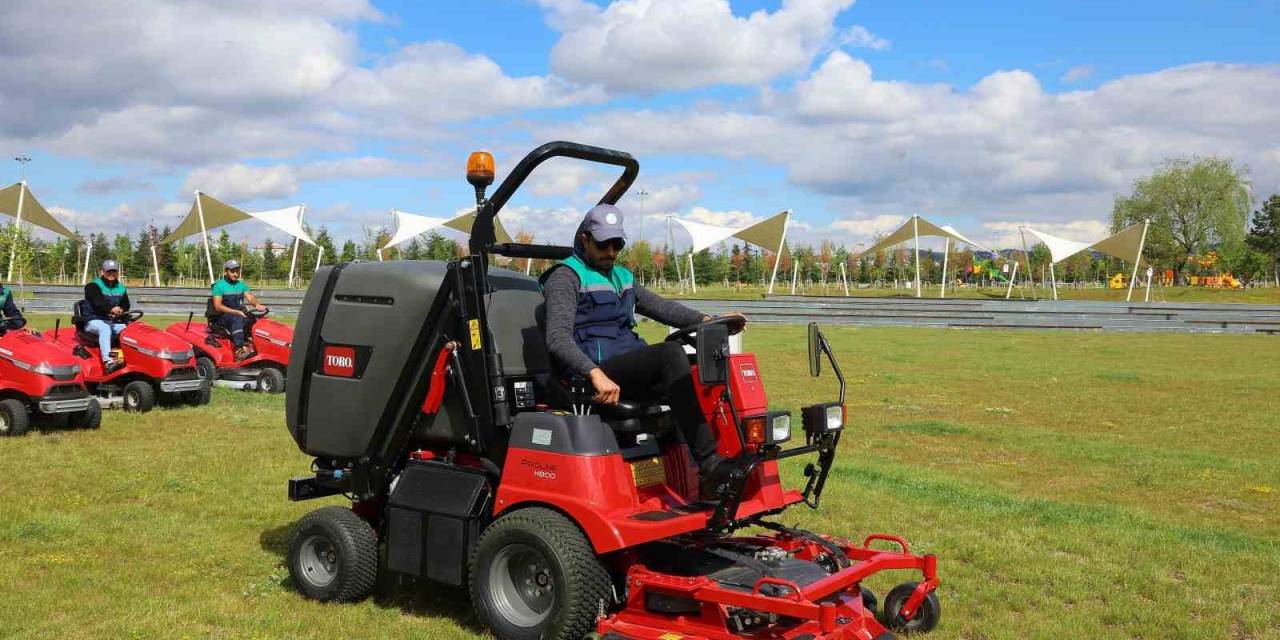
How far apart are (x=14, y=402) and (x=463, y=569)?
8857 millimetres

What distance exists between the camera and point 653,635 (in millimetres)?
4605

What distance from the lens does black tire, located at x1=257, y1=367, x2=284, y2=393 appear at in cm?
1628

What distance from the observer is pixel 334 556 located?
5871mm

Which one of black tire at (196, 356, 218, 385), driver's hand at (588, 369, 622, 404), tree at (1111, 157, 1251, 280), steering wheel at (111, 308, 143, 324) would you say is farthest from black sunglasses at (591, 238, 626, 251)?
tree at (1111, 157, 1251, 280)

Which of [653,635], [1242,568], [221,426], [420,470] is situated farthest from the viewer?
[221,426]

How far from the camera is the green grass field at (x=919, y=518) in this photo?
561cm

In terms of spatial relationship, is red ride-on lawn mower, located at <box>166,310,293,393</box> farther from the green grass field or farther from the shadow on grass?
the shadow on grass

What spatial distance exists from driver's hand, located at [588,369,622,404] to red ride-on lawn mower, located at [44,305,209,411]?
1088 cm

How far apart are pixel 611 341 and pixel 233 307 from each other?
13.4 meters

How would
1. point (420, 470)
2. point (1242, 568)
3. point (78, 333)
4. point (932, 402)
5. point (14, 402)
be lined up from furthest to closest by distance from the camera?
point (932, 402)
point (78, 333)
point (14, 402)
point (1242, 568)
point (420, 470)

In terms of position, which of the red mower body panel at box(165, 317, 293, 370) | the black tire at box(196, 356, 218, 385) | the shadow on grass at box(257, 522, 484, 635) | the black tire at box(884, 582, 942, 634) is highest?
the red mower body panel at box(165, 317, 293, 370)

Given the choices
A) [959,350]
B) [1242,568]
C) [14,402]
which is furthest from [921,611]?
[959,350]

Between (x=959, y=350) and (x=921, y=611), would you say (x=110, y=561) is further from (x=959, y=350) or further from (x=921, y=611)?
(x=959, y=350)

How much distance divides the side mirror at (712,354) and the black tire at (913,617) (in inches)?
64.8
